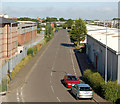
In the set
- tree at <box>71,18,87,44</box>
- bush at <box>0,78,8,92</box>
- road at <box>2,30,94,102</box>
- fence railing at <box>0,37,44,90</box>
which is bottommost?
road at <box>2,30,94,102</box>

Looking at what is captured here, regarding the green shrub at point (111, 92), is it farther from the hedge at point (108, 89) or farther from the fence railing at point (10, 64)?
the fence railing at point (10, 64)

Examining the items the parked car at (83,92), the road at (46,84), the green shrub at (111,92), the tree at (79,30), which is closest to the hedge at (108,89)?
the green shrub at (111,92)

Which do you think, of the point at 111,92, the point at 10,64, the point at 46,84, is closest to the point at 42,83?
the point at 46,84

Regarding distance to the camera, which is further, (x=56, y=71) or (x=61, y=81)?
(x=56, y=71)

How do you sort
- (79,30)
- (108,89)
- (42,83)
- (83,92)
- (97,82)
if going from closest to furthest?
(83,92) → (108,89) → (97,82) → (42,83) → (79,30)

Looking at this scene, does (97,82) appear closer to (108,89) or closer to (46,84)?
(108,89)

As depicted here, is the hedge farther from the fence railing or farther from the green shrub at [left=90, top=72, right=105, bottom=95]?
the fence railing

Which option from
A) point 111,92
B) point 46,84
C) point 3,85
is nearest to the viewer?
point 111,92

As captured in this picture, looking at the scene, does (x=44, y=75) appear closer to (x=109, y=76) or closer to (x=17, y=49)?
(x=109, y=76)

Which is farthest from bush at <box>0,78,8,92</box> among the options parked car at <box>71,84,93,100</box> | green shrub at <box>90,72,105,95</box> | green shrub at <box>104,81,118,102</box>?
green shrub at <box>104,81,118,102</box>

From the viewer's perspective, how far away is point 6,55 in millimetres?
34500

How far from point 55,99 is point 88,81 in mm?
5941

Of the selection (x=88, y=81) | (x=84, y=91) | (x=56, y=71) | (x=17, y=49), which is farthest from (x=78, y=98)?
Result: (x=17, y=49)

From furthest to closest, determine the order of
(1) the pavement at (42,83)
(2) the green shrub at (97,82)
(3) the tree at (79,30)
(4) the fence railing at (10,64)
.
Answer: (3) the tree at (79,30) < (4) the fence railing at (10,64) < (2) the green shrub at (97,82) < (1) the pavement at (42,83)
